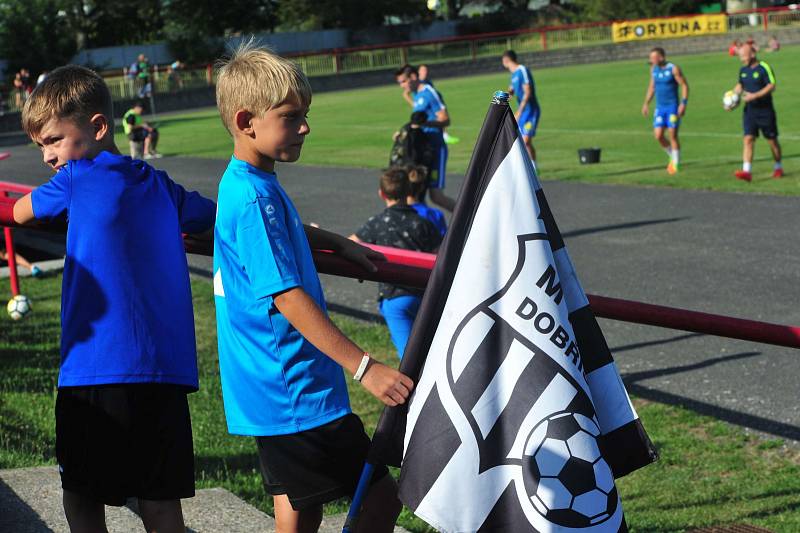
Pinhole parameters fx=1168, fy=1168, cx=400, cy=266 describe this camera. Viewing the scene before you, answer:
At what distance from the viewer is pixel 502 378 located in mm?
2549

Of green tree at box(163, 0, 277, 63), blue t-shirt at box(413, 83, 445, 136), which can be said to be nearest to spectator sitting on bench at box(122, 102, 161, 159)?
blue t-shirt at box(413, 83, 445, 136)

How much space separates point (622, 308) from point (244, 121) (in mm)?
1081

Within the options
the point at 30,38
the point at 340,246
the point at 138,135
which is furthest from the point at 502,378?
the point at 30,38

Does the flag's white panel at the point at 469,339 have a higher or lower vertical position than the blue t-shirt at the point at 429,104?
higher

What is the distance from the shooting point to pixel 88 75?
2.88 m

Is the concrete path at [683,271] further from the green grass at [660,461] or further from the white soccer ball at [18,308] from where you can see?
the white soccer ball at [18,308]

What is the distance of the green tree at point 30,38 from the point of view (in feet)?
181

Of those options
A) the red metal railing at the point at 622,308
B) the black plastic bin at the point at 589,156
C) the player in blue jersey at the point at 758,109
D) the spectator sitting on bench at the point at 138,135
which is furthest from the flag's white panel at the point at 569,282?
the spectator sitting on bench at the point at 138,135

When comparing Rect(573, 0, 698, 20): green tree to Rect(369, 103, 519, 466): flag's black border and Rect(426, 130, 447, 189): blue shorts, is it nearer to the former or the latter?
Rect(426, 130, 447, 189): blue shorts

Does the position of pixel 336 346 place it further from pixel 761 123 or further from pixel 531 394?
pixel 761 123

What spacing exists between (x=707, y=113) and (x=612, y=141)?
17.3ft

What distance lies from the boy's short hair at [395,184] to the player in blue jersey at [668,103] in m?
12.0

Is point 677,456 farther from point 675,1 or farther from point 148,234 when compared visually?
point 675,1

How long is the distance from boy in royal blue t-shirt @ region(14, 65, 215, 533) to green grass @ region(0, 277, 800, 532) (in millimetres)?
2379
